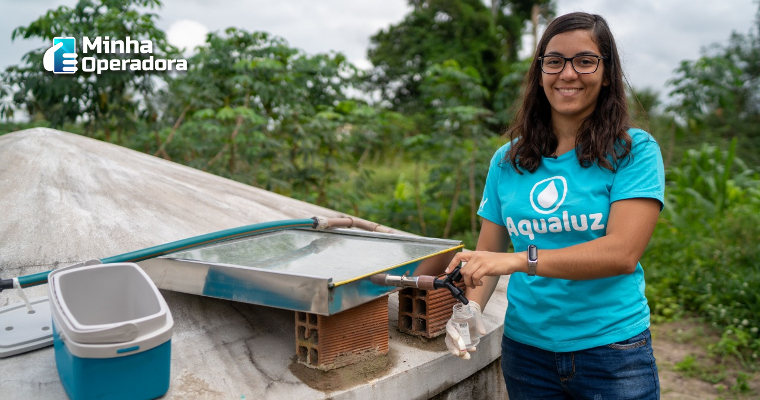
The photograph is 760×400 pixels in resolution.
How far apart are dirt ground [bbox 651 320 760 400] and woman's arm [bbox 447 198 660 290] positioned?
2638 millimetres

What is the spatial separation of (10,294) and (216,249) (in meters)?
0.72

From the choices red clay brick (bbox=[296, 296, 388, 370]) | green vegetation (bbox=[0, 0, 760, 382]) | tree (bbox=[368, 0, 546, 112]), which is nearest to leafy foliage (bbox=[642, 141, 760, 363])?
green vegetation (bbox=[0, 0, 760, 382])

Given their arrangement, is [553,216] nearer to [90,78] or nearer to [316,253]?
[316,253]

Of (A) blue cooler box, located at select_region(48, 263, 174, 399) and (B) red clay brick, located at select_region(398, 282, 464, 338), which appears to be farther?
(B) red clay brick, located at select_region(398, 282, 464, 338)

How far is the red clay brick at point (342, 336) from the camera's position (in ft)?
5.23

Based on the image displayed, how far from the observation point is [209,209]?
2701 millimetres

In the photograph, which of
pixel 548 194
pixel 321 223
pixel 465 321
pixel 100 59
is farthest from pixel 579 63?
pixel 100 59

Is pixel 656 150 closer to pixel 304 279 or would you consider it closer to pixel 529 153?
pixel 529 153

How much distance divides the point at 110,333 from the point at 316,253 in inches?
31.7

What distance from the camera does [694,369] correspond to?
3871 mm

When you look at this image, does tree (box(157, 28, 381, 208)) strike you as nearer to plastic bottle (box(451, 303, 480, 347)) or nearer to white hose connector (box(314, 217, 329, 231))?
white hose connector (box(314, 217, 329, 231))

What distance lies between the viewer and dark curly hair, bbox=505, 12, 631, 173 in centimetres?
144

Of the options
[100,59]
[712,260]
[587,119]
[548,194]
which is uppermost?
[100,59]

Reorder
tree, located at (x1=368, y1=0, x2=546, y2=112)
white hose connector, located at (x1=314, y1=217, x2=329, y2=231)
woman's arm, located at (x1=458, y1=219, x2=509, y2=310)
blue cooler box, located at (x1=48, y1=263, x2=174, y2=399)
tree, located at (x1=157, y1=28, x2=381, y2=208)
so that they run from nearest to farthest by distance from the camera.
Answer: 1. blue cooler box, located at (x1=48, y1=263, x2=174, y2=399)
2. woman's arm, located at (x1=458, y1=219, x2=509, y2=310)
3. white hose connector, located at (x1=314, y1=217, x2=329, y2=231)
4. tree, located at (x1=157, y1=28, x2=381, y2=208)
5. tree, located at (x1=368, y1=0, x2=546, y2=112)
